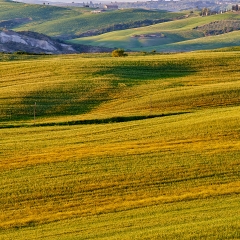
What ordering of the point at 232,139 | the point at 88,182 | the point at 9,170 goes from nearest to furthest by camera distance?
the point at 88,182, the point at 9,170, the point at 232,139

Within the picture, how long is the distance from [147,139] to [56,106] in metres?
14.7

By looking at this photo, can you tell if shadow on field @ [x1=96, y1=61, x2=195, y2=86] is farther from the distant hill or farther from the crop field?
the distant hill

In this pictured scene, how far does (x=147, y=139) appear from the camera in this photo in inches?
1324

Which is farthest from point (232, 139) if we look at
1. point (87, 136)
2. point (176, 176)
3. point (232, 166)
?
point (87, 136)

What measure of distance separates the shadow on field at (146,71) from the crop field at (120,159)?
1173mm

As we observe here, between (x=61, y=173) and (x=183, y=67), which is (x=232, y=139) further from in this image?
(x=183, y=67)

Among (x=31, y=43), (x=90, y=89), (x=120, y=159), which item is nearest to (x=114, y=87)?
(x=90, y=89)

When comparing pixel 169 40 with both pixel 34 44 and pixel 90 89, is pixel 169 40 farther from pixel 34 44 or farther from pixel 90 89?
pixel 90 89

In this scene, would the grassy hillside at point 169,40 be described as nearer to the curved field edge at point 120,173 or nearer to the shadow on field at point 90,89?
the shadow on field at point 90,89

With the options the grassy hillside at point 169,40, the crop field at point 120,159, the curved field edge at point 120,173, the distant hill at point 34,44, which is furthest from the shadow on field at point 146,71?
the grassy hillside at point 169,40

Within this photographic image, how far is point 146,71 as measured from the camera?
6038 cm

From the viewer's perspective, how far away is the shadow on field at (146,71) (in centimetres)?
5659

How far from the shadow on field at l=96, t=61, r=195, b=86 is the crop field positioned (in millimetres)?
1173

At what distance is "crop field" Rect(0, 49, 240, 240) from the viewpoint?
72.8 ft
